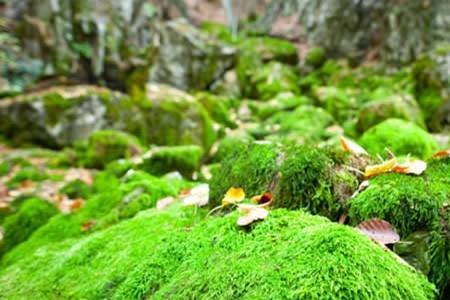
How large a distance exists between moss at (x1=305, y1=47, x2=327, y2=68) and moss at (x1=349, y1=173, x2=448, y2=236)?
54.9ft

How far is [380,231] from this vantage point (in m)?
1.69

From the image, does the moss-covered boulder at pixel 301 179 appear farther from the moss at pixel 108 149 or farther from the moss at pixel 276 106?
the moss at pixel 276 106

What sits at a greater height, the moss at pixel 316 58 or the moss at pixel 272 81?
the moss at pixel 316 58

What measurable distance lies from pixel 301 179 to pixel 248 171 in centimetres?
41

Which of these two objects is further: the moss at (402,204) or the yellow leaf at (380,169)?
the yellow leaf at (380,169)

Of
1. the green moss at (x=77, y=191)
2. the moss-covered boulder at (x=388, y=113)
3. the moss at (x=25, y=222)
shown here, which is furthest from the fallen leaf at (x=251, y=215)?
the moss-covered boulder at (x=388, y=113)

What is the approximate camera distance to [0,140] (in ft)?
29.4

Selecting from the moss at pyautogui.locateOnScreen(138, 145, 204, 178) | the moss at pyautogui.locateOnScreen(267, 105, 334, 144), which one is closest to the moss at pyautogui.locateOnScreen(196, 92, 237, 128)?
the moss at pyautogui.locateOnScreen(267, 105, 334, 144)

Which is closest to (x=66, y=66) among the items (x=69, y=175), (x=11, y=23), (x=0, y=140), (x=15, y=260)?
(x=11, y=23)

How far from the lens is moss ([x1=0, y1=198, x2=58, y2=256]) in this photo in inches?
138

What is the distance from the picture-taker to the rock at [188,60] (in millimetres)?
14750

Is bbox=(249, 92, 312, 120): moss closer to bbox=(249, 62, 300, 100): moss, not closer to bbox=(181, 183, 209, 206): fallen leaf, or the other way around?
bbox=(249, 62, 300, 100): moss

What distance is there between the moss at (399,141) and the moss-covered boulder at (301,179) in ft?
10.1

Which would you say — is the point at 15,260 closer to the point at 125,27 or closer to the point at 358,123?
the point at 358,123
